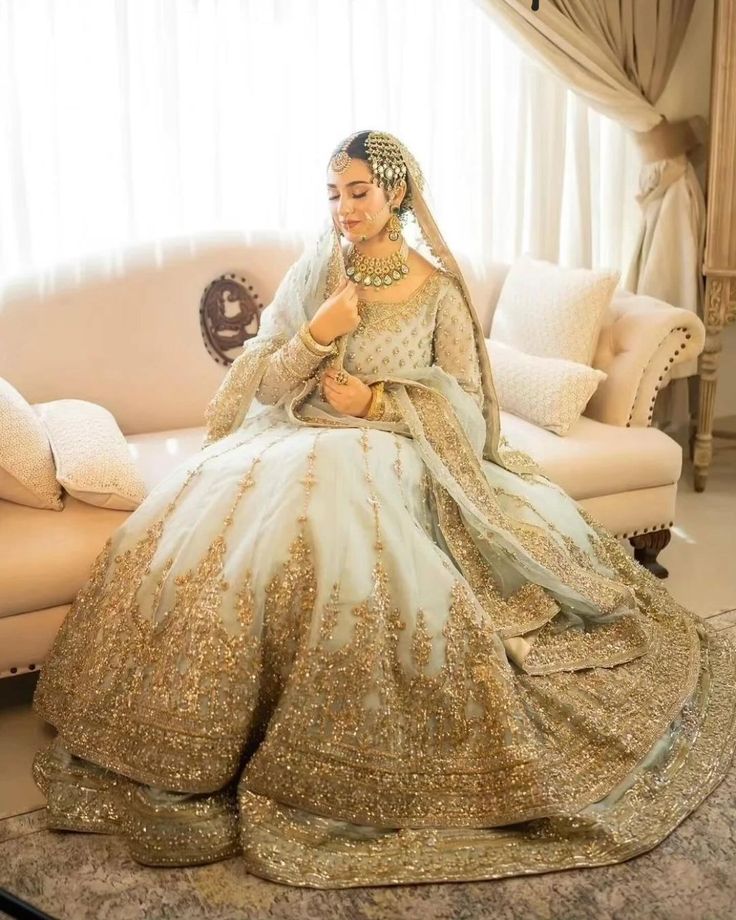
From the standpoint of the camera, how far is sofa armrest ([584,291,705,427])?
3.15m

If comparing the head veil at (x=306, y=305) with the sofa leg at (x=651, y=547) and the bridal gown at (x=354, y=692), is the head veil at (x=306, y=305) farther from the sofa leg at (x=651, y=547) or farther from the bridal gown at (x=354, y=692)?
the sofa leg at (x=651, y=547)

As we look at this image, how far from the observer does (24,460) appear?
2.39 m

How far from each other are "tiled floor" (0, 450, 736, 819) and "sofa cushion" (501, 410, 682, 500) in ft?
1.06

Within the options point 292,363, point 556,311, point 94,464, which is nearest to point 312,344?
point 292,363

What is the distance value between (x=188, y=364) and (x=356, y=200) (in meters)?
0.93

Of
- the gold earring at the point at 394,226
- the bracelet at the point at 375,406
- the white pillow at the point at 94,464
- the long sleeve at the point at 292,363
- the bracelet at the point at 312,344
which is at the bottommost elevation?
the white pillow at the point at 94,464

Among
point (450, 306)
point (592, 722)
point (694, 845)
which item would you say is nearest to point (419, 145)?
point (450, 306)

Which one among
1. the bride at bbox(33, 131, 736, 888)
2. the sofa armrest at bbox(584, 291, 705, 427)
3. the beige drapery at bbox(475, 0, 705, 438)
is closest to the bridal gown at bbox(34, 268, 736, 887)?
the bride at bbox(33, 131, 736, 888)

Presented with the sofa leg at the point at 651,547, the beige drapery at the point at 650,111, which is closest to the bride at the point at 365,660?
the sofa leg at the point at 651,547

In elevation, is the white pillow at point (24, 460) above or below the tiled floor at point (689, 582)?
above

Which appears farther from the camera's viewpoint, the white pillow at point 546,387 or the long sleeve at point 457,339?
the white pillow at point 546,387

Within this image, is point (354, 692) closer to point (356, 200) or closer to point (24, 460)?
point (24, 460)

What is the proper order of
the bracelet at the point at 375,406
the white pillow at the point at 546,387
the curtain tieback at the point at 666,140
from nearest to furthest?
the bracelet at the point at 375,406 < the white pillow at the point at 546,387 < the curtain tieback at the point at 666,140

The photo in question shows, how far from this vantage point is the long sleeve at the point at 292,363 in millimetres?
2414
